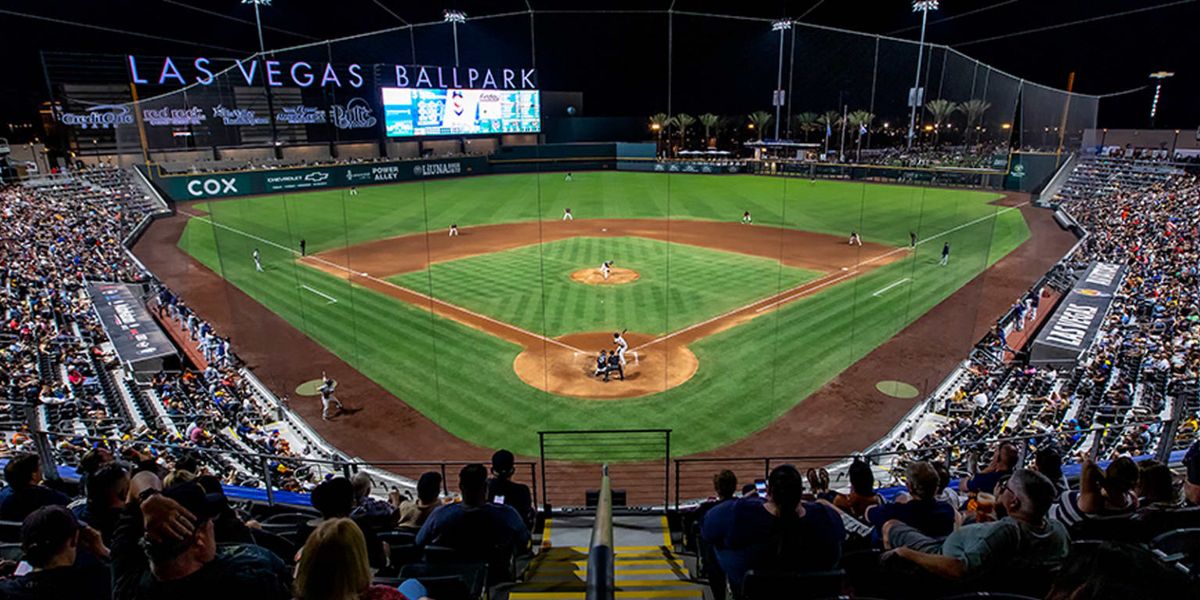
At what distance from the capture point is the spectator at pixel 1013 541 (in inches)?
125

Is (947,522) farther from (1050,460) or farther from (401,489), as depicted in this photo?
(401,489)

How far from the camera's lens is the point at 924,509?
4.18 m

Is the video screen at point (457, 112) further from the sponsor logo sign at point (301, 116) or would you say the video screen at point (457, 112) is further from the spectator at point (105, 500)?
the spectator at point (105, 500)

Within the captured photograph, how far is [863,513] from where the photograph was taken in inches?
208

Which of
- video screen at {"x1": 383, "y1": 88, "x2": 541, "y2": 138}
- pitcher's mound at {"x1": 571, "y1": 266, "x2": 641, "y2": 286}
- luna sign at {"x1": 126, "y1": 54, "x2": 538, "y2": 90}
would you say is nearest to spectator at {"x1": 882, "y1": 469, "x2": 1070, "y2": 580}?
pitcher's mound at {"x1": 571, "y1": 266, "x2": 641, "y2": 286}

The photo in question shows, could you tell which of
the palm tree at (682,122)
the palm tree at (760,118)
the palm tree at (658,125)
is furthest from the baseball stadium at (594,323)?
the palm tree at (682,122)

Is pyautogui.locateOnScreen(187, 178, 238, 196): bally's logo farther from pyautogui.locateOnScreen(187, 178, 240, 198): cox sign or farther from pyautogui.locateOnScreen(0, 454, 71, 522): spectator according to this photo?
pyautogui.locateOnScreen(0, 454, 71, 522): spectator

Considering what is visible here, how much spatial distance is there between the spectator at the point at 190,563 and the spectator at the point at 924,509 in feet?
12.1

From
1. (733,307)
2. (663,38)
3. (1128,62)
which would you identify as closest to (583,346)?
(733,307)

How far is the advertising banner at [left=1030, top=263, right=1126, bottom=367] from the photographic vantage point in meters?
16.5

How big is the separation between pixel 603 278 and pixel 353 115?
1660 inches

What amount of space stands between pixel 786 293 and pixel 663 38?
35.4 ft

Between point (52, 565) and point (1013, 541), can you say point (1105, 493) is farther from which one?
point (52, 565)

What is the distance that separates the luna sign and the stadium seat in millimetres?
38341
